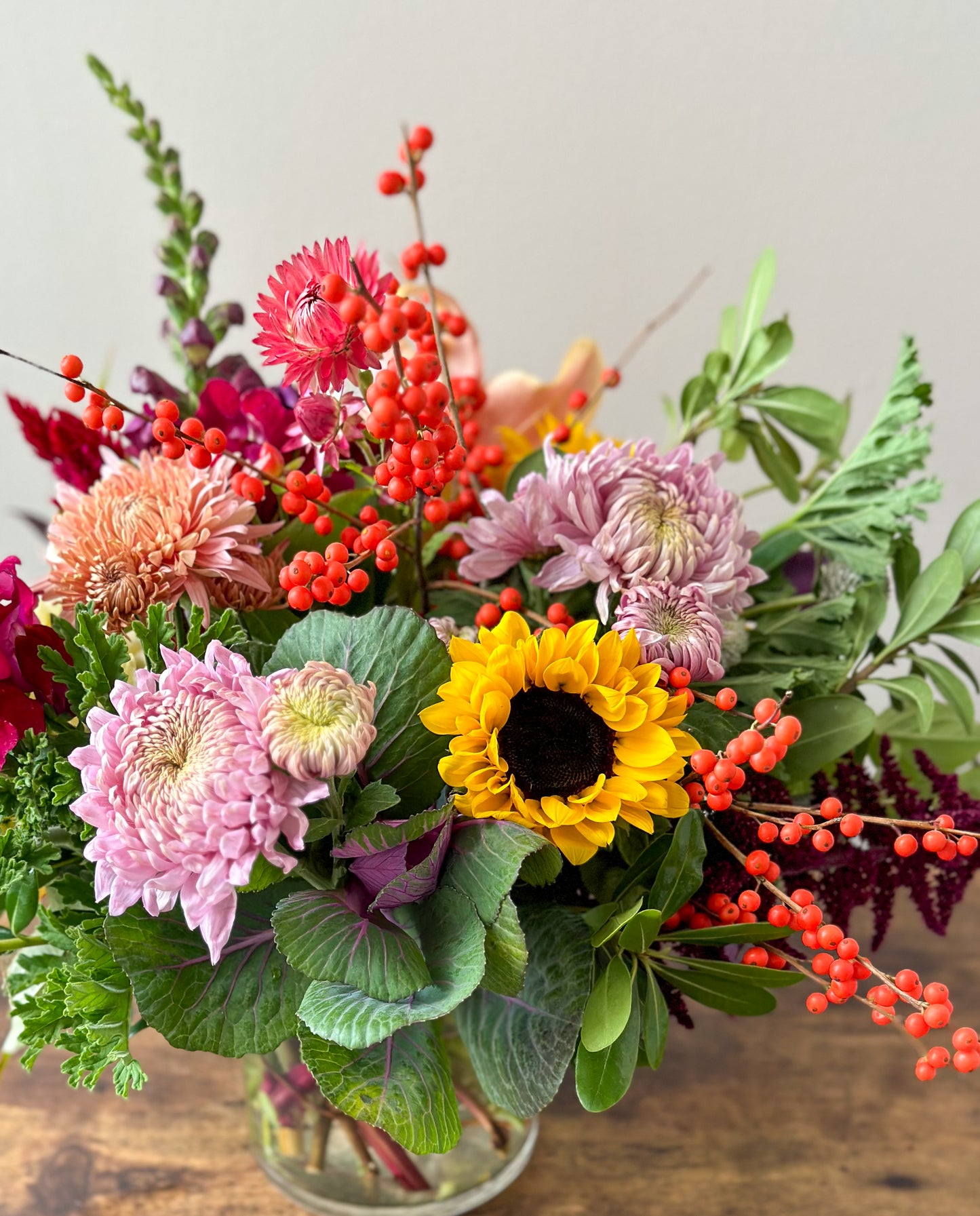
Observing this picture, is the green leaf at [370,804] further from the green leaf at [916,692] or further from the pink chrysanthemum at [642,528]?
the green leaf at [916,692]

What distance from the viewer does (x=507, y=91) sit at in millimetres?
883

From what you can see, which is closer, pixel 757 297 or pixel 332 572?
pixel 332 572

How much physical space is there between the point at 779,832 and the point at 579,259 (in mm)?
685

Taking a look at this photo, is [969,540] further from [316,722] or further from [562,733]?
[316,722]

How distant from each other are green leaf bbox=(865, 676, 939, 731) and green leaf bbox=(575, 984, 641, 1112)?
0.63 feet

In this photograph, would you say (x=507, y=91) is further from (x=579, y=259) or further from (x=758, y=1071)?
(x=758, y=1071)

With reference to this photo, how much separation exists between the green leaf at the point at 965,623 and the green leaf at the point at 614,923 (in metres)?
0.23

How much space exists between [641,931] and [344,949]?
0.38 ft

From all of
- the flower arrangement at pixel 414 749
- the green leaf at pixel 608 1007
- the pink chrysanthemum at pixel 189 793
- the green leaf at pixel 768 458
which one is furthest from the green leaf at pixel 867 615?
the pink chrysanthemum at pixel 189 793

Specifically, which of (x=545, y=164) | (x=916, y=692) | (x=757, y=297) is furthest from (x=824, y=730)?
(x=545, y=164)

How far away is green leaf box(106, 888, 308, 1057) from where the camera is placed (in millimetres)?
393

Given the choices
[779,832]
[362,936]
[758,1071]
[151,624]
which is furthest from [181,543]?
[758,1071]

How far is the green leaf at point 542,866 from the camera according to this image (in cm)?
39

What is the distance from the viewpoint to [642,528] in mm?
429
